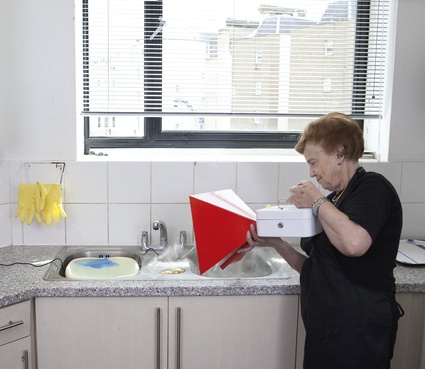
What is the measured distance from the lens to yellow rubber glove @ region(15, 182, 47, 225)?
2109mm

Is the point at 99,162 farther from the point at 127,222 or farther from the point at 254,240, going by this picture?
the point at 254,240

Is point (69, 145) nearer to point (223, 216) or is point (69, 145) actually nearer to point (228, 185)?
point (228, 185)

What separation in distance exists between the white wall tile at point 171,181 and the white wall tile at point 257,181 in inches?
8.7

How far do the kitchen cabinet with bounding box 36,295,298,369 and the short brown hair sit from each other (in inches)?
23.3

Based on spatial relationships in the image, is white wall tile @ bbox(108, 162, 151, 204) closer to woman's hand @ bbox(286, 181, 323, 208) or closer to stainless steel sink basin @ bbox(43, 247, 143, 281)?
stainless steel sink basin @ bbox(43, 247, 143, 281)

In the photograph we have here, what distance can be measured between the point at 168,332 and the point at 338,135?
879 mm

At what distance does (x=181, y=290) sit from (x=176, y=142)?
855 mm

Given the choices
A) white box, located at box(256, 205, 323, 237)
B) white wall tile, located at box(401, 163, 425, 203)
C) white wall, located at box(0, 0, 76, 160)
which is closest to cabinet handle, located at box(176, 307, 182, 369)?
white box, located at box(256, 205, 323, 237)

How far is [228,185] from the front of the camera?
2262mm

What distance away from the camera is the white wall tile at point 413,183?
91.1 inches

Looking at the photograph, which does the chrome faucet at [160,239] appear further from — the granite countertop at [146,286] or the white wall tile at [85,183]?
the granite countertop at [146,286]

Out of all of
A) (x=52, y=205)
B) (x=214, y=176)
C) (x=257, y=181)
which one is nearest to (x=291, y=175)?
(x=257, y=181)

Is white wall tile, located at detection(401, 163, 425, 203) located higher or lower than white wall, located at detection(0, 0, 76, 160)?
lower

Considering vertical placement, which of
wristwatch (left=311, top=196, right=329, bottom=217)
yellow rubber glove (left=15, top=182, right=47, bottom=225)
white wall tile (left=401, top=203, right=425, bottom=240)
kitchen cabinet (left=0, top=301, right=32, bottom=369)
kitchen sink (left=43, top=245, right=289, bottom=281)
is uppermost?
wristwatch (left=311, top=196, right=329, bottom=217)
